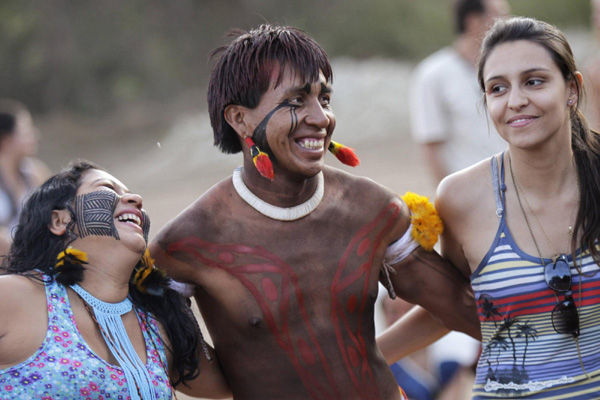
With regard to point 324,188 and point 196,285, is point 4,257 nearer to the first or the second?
point 196,285

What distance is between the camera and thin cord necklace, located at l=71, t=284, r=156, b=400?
9.57 feet

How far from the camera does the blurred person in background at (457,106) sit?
5.57 metres

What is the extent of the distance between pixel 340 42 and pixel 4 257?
65.1 ft

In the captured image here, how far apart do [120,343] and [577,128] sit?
76.1 inches

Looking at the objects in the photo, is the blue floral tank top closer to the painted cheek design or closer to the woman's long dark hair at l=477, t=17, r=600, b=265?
the painted cheek design

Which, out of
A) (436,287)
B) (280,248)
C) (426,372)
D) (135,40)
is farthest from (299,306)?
(135,40)

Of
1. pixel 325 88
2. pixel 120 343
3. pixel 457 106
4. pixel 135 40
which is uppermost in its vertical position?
pixel 135 40

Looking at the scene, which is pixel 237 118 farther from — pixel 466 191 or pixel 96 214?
pixel 466 191

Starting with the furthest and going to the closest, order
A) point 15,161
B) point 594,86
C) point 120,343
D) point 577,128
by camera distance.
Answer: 1. point 15,161
2. point 594,86
3. point 577,128
4. point 120,343

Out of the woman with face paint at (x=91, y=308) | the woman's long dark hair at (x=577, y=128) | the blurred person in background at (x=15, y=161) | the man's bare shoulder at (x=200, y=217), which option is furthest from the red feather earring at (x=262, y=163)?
the blurred person in background at (x=15, y=161)

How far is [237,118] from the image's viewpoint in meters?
3.25

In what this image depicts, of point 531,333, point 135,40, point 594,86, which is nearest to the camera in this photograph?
point 531,333

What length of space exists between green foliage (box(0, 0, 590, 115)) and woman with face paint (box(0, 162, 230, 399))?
18.9 m

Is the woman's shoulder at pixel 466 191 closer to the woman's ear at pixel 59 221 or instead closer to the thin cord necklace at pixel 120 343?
the thin cord necklace at pixel 120 343
